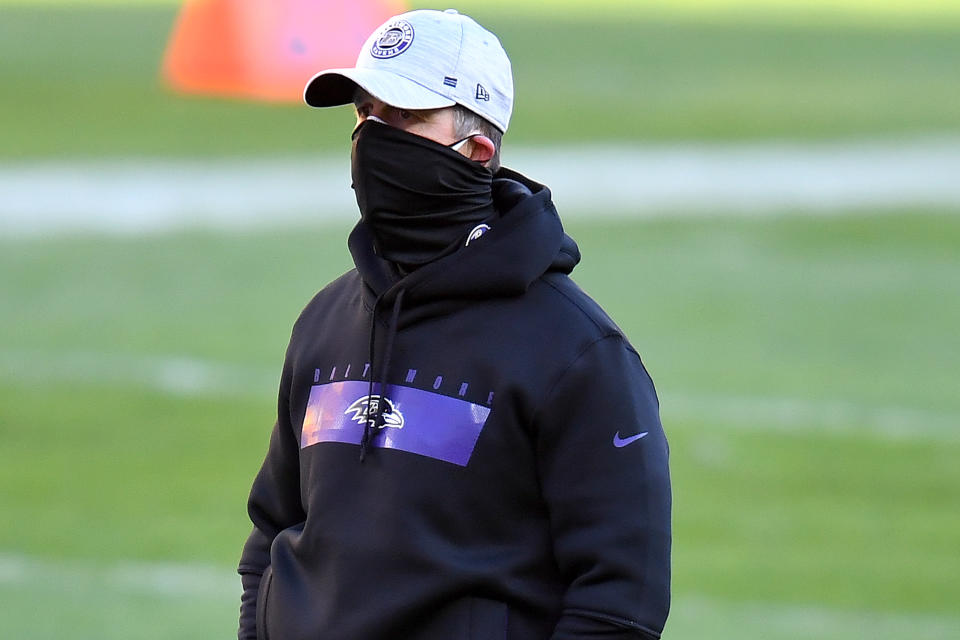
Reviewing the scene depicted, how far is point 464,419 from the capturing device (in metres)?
2.59

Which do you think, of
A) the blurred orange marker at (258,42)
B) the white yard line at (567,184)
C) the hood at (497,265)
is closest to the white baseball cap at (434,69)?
the hood at (497,265)

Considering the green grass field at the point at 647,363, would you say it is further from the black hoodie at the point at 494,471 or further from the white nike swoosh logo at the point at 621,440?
the white nike swoosh logo at the point at 621,440

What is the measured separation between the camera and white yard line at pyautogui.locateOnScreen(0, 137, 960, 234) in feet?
48.1

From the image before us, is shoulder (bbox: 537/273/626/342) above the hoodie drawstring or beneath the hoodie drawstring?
above

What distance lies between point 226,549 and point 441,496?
4.51 m

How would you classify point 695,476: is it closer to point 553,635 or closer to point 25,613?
point 25,613

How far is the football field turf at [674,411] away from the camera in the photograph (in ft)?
21.3

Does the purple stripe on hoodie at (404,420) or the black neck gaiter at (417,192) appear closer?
the purple stripe on hoodie at (404,420)

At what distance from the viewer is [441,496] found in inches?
102

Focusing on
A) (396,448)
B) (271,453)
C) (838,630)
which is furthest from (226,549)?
(396,448)

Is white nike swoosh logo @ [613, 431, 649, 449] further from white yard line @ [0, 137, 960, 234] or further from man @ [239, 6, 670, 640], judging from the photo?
white yard line @ [0, 137, 960, 234]

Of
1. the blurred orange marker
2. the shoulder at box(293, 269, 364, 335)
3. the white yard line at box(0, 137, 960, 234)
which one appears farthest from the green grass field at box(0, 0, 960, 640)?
the shoulder at box(293, 269, 364, 335)

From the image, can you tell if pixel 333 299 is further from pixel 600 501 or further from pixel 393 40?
pixel 600 501

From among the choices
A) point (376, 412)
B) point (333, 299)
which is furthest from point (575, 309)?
point (333, 299)
